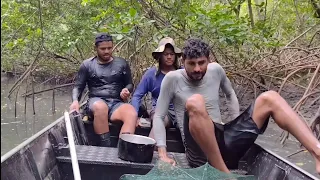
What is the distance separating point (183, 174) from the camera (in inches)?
95.7

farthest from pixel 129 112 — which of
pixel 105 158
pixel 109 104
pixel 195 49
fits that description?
pixel 195 49

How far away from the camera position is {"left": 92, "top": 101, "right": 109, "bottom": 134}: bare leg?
3654 mm

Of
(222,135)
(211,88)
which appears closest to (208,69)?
(211,88)

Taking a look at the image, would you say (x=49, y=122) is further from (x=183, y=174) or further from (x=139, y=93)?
(x=183, y=174)

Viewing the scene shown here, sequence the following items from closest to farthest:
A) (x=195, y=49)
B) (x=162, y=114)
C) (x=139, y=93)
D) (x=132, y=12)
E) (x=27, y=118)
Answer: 1. (x=195, y=49)
2. (x=162, y=114)
3. (x=139, y=93)
4. (x=132, y=12)
5. (x=27, y=118)

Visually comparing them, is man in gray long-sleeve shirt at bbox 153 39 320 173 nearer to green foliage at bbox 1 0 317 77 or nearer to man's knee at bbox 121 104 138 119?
man's knee at bbox 121 104 138 119

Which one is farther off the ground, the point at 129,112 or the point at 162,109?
the point at 162,109

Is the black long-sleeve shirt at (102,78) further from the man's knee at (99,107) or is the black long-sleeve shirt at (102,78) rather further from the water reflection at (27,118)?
the water reflection at (27,118)

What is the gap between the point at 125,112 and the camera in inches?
144

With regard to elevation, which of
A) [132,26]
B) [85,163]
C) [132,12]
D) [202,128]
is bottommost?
[85,163]

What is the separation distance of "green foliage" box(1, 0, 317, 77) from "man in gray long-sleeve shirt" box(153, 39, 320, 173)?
1.90 metres

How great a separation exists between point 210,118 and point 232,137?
210 mm

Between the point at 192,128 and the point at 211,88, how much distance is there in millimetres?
596

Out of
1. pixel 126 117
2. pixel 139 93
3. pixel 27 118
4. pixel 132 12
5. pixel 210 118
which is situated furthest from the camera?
pixel 27 118
